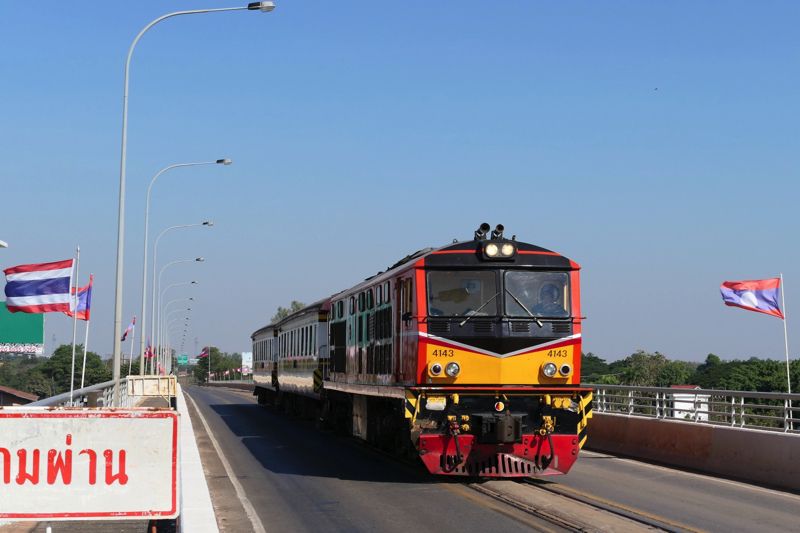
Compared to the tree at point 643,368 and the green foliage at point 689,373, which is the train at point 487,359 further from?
the tree at point 643,368

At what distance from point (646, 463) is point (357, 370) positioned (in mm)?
5776

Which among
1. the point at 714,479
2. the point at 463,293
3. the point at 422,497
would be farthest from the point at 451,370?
the point at 714,479

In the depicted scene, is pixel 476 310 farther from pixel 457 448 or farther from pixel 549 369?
pixel 457 448

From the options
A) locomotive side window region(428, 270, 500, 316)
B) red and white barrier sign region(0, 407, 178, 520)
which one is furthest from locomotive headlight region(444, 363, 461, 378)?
red and white barrier sign region(0, 407, 178, 520)

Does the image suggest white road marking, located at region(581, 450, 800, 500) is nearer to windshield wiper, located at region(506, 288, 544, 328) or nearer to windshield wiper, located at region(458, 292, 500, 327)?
windshield wiper, located at region(506, 288, 544, 328)

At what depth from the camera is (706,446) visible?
18.6 metres

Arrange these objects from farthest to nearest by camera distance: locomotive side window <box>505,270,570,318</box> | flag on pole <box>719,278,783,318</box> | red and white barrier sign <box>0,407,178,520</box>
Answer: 1. flag on pole <box>719,278,783,318</box>
2. locomotive side window <box>505,270,570,318</box>
3. red and white barrier sign <box>0,407,178,520</box>

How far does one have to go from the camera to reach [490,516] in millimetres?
12398

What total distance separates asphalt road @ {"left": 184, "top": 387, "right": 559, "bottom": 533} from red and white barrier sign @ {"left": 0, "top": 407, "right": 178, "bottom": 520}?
3.17 metres

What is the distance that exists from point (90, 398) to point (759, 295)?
1735 centimetres

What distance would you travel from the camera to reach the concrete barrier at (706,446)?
1616cm

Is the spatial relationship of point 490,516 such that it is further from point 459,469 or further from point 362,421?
point 362,421

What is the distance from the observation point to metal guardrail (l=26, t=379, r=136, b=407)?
13.3 m

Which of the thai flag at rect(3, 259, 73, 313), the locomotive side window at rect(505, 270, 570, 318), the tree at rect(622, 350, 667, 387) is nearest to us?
the locomotive side window at rect(505, 270, 570, 318)
